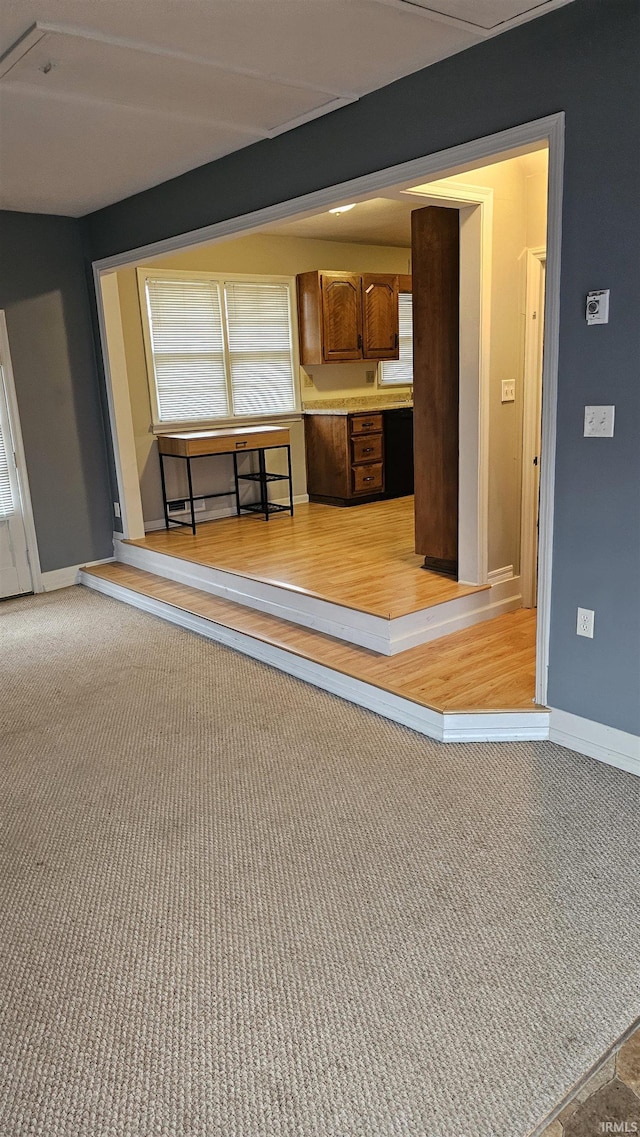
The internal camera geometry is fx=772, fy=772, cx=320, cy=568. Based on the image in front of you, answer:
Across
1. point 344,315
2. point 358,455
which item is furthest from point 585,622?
point 344,315

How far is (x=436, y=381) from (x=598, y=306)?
Result: 1.81m

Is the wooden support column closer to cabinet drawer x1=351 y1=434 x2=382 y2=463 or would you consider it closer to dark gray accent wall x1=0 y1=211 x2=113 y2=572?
cabinet drawer x1=351 y1=434 x2=382 y2=463

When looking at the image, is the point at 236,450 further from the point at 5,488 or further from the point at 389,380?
the point at 389,380

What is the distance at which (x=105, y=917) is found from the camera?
7.64 ft

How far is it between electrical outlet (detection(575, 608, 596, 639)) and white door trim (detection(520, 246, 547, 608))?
54.9 inches

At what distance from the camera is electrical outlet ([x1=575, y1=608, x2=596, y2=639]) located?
2986mm

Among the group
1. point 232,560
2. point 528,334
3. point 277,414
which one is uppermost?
point 528,334

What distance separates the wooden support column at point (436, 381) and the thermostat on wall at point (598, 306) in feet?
5.39

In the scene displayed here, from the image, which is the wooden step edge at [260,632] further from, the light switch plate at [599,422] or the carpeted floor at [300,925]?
the light switch plate at [599,422]

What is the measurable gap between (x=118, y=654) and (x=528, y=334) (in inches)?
116

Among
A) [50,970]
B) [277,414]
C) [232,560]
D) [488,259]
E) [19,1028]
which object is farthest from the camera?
[277,414]

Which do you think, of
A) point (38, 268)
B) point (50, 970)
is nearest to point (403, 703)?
point (50, 970)

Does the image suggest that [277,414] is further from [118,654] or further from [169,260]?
[118,654]

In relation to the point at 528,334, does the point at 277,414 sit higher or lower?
lower
